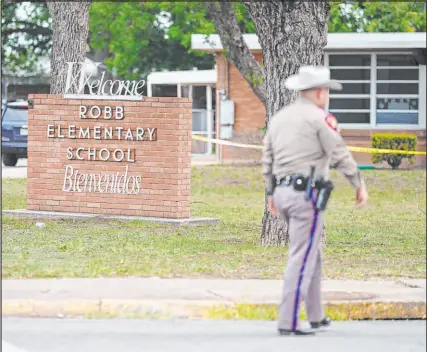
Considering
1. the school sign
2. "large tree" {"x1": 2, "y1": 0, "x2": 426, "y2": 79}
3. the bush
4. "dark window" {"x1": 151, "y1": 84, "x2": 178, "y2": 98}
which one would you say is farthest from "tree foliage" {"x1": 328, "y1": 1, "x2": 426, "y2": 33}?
the school sign

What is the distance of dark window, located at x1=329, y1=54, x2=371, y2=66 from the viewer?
33750 mm

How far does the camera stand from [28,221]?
1688 cm

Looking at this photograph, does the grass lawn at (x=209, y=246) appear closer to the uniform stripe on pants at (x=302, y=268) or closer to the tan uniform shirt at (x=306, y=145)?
the uniform stripe on pants at (x=302, y=268)

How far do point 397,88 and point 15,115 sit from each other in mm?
10616

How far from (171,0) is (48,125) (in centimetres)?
2058

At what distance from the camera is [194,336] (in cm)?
876

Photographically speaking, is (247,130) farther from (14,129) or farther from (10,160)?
(10,160)

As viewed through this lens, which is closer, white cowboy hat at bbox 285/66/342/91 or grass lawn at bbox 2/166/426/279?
white cowboy hat at bbox 285/66/342/91

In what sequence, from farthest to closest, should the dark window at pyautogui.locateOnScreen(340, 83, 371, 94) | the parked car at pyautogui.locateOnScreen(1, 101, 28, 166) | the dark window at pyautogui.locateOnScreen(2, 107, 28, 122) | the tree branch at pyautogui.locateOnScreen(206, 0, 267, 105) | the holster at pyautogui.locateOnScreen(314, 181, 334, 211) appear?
1. the dark window at pyautogui.locateOnScreen(340, 83, 371, 94)
2. the dark window at pyautogui.locateOnScreen(2, 107, 28, 122)
3. the parked car at pyautogui.locateOnScreen(1, 101, 28, 166)
4. the tree branch at pyautogui.locateOnScreen(206, 0, 267, 105)
5. the holster at pyautogui.locateOnScreen(314, 181, 334, 211)

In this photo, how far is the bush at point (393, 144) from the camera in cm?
3141

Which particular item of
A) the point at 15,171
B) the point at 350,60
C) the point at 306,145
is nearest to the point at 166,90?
the point at 350,60

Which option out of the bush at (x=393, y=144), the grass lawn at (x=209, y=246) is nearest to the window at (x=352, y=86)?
the bush at (x=393, y=144)

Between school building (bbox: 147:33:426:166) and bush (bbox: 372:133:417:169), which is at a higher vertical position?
school building (bbox: 147:33:426:166)

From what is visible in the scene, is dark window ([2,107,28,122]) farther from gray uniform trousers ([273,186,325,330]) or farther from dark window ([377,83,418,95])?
gray uniform trousers ([273,186,325,330])
